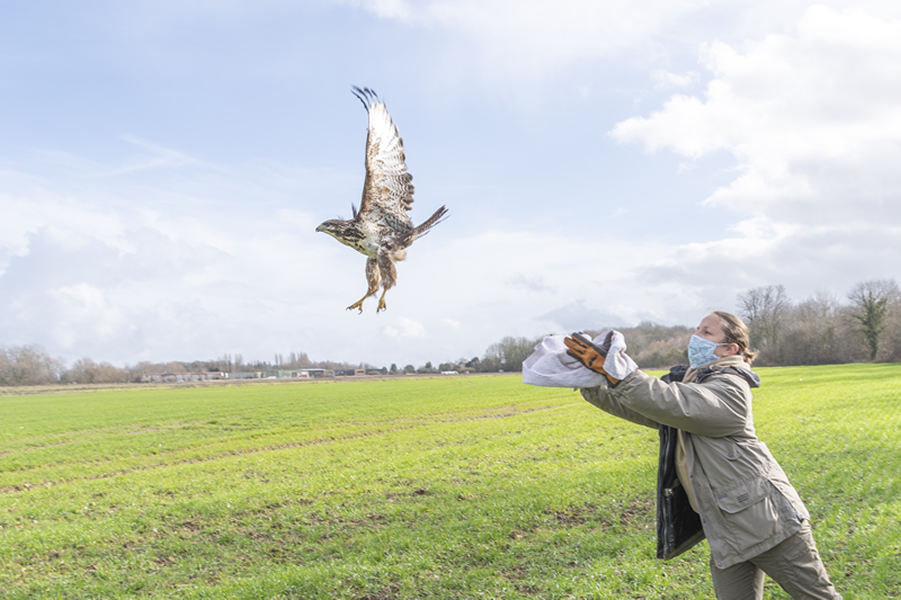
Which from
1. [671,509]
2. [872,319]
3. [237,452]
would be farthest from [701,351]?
[872,319]

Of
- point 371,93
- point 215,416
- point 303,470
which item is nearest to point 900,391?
point 303,470

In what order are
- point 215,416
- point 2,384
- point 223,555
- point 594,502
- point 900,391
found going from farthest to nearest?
point 2,384 < point 215,416 < point 900,391 < point 594,502 < point 223,555

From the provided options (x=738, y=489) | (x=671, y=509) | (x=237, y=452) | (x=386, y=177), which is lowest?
(x=237, y=452)

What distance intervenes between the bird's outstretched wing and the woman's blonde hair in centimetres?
261

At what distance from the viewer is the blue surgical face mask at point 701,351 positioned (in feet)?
13.7

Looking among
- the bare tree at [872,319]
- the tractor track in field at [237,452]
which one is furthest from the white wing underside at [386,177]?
the bare tree at [872,319]

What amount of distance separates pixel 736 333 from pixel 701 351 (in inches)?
11.0

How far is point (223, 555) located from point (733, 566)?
9432 millimetres

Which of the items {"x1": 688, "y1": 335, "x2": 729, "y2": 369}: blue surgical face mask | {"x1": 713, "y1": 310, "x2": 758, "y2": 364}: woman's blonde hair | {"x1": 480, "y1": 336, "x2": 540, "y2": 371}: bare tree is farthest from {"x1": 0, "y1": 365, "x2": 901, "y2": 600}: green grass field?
{"x1": 713, "y1": 310, "x2": 758, "y2": 364}: woman's blonde hair

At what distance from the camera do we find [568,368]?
3078 millimetres

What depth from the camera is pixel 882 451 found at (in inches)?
615

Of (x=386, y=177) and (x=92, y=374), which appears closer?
(x=386, y=177)

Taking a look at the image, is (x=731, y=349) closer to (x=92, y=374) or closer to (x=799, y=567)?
(x=799, y=567)

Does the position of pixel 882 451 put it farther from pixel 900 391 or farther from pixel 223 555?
pixel 900 391
